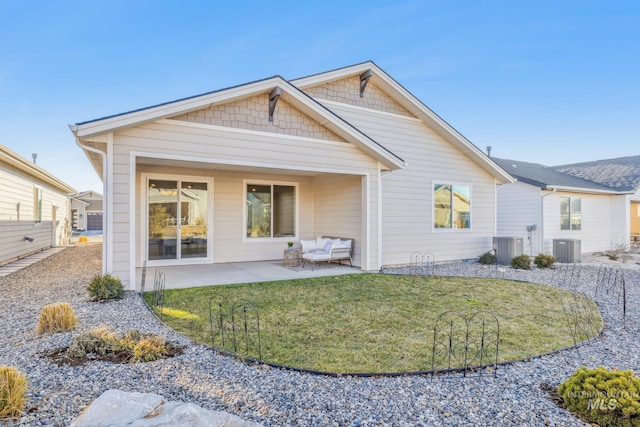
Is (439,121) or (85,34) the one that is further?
(85,34)

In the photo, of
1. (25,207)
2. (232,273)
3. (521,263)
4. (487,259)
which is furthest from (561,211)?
(25,207)

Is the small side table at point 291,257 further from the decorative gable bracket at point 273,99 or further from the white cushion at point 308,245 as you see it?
the decorative gable bracket at point 273,99

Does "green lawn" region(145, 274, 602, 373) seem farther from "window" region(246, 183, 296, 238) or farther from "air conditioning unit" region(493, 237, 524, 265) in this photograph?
"window" region(246, 183, 296, 238)

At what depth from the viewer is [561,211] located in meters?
13.7

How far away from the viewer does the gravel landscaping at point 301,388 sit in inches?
94.1

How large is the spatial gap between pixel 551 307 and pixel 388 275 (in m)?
3.62

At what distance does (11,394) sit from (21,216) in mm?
12475

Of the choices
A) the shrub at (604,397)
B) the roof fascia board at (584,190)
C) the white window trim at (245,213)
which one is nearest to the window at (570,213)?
the roof fascia board at (584,190)

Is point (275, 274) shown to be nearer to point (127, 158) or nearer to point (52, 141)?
point (127, 158)

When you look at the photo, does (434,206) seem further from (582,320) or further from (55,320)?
(55,320)

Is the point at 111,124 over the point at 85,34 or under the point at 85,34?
under

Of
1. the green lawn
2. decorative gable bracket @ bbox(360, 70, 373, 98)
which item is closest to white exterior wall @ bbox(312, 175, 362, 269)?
the green lawn

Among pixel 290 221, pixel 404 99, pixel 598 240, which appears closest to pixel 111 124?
pixel 290 221

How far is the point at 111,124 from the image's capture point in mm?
5996
